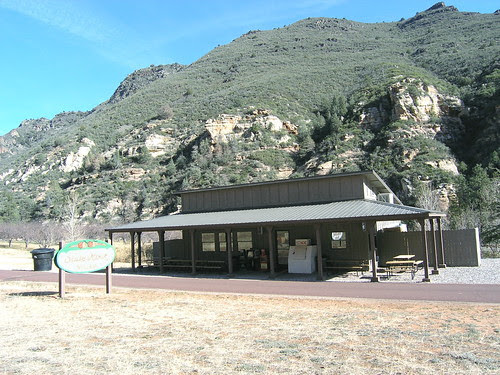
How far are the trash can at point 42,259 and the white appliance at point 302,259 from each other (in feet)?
47.1

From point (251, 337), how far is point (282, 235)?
1281 centimetres

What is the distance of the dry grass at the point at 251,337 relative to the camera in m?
5.79

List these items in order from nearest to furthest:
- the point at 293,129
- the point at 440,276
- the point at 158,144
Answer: the point at 440,276 → the point at 293,129 → the point at 158,144

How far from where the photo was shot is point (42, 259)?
23.5 meters

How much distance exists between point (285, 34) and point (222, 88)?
42.2 m

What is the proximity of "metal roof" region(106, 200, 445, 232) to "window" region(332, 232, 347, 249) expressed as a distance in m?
1.40

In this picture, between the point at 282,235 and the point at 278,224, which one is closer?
the point at 278,224

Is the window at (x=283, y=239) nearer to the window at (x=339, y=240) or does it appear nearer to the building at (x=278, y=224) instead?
the building at (x=278, y=224)

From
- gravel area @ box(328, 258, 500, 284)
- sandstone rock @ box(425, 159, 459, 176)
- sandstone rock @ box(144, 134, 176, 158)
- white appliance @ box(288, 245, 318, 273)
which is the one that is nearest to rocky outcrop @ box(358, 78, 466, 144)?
sandstone rock @ box(425, 159, 459, 176)

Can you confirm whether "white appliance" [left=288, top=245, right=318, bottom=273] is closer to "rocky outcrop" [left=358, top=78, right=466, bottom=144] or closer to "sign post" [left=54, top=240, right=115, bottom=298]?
"sign post" [left=54, top=240, right=115, bottom=298]

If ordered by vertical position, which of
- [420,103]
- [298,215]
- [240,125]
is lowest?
[298,215]

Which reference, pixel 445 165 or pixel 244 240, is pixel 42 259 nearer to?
pixel 244 240

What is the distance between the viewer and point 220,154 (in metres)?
54.9

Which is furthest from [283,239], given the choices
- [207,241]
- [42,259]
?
[42,259]
